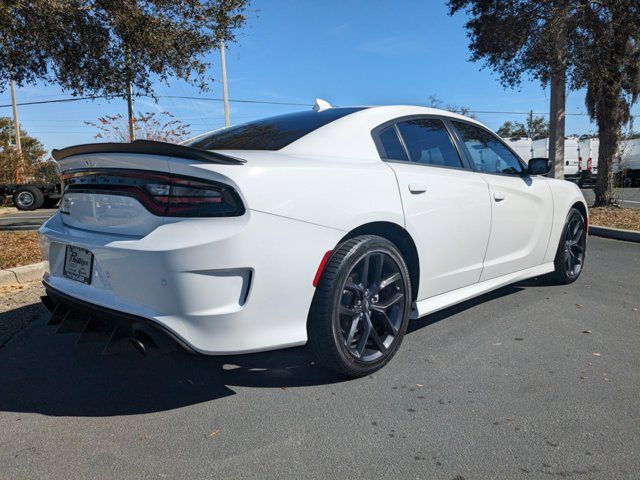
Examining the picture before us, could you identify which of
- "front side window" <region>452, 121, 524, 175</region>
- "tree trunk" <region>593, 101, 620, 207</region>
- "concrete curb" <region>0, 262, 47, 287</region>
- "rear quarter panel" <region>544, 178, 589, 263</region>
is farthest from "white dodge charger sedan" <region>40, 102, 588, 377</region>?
"tree trunk" <region>593, 101, 620, 207</region>

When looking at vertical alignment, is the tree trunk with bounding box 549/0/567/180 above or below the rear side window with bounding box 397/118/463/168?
above

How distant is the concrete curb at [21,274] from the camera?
510 centimetres

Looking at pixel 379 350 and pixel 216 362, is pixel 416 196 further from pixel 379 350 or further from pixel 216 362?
pixel 216 362

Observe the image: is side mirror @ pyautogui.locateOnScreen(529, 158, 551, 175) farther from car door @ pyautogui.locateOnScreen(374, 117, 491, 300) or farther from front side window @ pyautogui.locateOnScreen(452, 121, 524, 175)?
car door @ pyautogui.locateOnScreen(374, 117, 491, 300)

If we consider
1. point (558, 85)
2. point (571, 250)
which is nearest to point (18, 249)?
point (571, 250)

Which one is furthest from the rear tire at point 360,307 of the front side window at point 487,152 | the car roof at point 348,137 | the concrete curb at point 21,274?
the concrete curb at point 21,274

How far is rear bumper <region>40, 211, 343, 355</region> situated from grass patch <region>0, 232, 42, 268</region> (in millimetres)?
4148

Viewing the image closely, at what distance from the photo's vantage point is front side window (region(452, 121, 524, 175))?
12.8 feet

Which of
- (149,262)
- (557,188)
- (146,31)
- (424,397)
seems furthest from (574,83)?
(149,262)

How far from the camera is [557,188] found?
4.70 meters

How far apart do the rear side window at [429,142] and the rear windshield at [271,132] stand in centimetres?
39

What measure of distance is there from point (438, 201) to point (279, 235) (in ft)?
4.24

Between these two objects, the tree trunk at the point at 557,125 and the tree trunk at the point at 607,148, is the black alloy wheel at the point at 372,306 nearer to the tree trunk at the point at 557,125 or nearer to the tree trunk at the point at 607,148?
the tree trunk at the point at 607,148

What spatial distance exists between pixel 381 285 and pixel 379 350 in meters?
0.40
